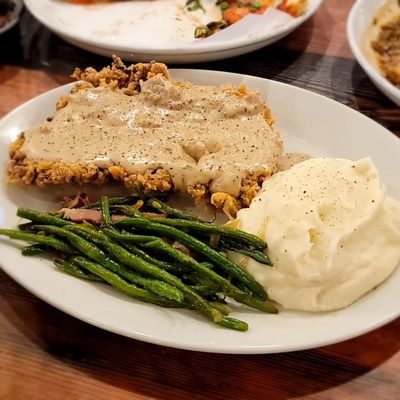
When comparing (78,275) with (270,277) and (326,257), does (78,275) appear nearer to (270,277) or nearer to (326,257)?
(270,277)

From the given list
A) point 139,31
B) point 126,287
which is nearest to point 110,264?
point 126,287

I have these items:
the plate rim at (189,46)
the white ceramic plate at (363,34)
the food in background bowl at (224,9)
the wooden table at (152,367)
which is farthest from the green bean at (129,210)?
the food in background bowl at (224,9)

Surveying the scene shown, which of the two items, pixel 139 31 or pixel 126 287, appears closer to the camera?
pixel 126 287

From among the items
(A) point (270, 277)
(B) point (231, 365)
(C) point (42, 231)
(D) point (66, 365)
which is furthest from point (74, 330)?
(A) point (270, 277)

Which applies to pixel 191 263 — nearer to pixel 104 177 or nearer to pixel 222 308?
pixel 222 308

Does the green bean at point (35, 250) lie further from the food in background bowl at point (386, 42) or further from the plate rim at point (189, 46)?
the food in background bowl at point (386, 42)

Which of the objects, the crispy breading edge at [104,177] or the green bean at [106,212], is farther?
the crispy breading edge at [104,177]

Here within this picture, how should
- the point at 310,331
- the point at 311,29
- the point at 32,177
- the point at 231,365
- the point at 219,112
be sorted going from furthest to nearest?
the point at 311,29, the point at 219,112, the point at 32,177, the point at 231,365, the point at 310,331
